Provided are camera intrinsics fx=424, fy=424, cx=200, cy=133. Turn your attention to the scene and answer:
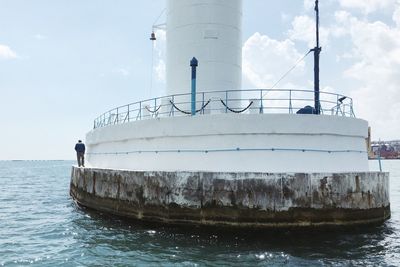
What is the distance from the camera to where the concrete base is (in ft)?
41.2

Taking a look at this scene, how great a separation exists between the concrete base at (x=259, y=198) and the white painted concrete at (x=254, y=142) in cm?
101

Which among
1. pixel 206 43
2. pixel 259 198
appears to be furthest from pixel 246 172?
pixel 206 43

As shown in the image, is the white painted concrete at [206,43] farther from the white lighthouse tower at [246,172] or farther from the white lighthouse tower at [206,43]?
the white lighthouse tower at [246,172]

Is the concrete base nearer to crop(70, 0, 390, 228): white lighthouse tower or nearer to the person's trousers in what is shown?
crop(70, 0, 390, 228): white lighthouse tower

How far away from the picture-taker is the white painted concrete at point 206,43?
1855cm

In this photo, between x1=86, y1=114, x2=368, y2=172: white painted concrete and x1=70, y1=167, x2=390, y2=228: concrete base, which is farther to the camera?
x1=86, y1=114, x2=368, y2=172: white painted concrete

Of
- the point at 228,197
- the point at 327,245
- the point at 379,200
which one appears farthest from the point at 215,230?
the point at 379,200

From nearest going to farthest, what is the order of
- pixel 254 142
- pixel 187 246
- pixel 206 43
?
pixel 187 246 < pixel 254 142 < pixel 206 43

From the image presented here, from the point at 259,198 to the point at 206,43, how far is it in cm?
850

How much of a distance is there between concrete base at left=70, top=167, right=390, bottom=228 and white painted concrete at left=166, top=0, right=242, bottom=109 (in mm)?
6177

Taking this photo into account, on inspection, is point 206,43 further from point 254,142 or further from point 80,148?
point 80,148

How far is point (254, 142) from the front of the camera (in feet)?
45.3

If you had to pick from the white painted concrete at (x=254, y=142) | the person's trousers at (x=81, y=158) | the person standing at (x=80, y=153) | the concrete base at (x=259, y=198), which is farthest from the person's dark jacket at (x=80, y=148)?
the concrete base at (x=259, y=198)

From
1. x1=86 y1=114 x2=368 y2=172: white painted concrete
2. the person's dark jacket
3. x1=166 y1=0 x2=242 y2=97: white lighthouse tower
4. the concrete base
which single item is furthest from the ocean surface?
the person's dark jacket
